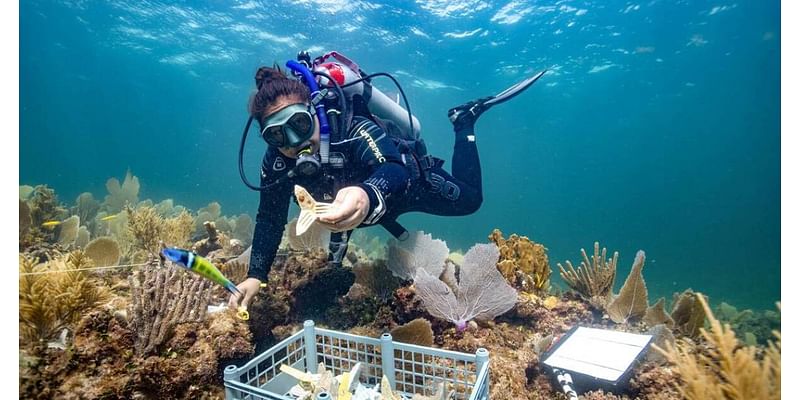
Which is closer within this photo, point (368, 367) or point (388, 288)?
point (368, 367)

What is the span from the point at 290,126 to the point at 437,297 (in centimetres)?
214

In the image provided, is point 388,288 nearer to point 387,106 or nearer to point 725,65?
point 387,106

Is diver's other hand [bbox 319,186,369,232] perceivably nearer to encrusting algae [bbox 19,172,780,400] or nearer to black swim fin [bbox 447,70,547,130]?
encrusting algae [bbox 19,172,780,400]

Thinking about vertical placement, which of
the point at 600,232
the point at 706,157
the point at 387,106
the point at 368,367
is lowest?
the point at 600,232

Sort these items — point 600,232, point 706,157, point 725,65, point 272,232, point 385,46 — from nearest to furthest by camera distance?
point 272,232
point 385,46
point 725,65
point 706,157
point 600,232

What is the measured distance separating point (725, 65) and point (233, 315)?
34381 mm

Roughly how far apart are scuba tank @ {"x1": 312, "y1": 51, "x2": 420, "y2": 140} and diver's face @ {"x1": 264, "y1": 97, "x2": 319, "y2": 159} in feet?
2.20

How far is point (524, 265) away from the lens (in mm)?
4484

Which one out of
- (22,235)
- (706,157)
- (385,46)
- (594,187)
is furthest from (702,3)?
(594,187)

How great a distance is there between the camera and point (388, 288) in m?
4.36

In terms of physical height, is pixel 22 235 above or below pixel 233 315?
above

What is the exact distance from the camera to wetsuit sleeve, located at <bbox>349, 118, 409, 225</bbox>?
7.40 feet

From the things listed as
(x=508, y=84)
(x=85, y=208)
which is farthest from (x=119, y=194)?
(x=508, y=84)

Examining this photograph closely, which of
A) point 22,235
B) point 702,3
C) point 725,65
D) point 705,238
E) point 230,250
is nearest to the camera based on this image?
point 22,235
